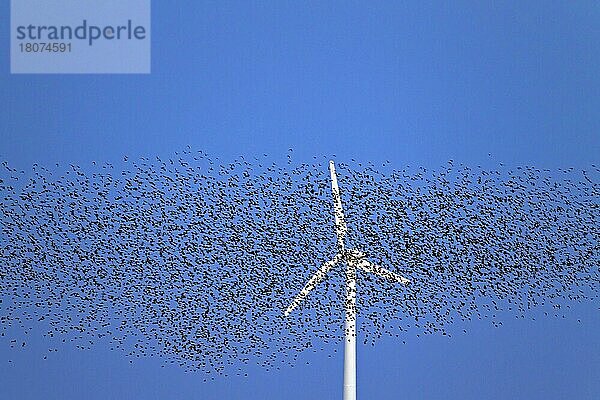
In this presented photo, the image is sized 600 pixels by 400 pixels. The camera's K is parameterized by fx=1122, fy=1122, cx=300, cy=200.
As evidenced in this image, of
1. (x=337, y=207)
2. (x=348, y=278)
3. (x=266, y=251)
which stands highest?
(x=337, y=207)

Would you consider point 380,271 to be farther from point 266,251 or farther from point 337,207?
point 266,251

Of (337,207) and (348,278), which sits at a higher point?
(337,207)

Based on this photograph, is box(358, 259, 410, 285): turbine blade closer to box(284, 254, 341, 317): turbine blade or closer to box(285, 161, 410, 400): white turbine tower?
box(285, 161, 410, 400): white turbine tower

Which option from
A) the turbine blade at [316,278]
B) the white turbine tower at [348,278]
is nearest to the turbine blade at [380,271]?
the white turbine tower at [348,278]

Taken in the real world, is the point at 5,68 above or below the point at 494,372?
above

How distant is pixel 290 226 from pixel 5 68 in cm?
184

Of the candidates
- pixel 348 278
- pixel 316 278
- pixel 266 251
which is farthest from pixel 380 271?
pixel 266 251

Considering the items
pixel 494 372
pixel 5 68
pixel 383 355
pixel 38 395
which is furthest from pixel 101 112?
pixel 494 372

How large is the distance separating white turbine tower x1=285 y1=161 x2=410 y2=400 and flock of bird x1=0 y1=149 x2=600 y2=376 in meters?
0.04

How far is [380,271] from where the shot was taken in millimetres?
6191

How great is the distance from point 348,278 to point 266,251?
19.1 inches

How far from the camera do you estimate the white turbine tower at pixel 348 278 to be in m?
6.15

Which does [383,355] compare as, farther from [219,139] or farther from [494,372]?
[219,139]

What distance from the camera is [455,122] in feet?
20.3
